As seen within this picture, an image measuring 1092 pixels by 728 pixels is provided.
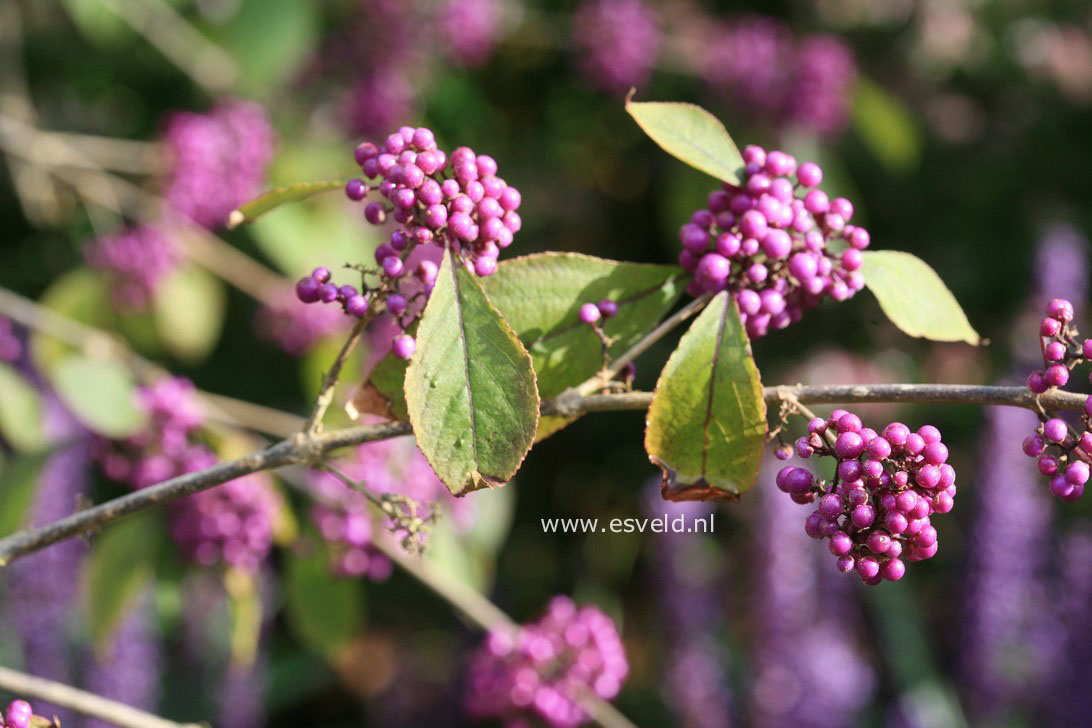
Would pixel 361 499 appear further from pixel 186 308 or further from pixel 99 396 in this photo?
pixel 186 308

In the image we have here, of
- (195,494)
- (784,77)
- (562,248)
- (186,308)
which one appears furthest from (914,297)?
(562,248)

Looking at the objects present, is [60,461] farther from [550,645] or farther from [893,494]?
[893,494]

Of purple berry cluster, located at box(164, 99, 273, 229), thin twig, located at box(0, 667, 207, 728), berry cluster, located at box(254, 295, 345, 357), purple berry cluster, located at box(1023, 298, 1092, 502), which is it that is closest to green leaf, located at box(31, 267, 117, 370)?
purple berry cluster, located at box(164, 99, 273, 229)

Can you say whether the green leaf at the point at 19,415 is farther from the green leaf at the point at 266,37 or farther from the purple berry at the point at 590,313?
the purple berry at the point at 590,313

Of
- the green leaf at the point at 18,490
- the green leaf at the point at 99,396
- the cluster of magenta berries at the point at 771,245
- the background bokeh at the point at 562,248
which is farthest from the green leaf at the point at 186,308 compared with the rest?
the cluster of magenta berries at the point at 771,245

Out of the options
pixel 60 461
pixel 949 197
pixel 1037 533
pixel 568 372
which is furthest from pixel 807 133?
pixel 568 372
